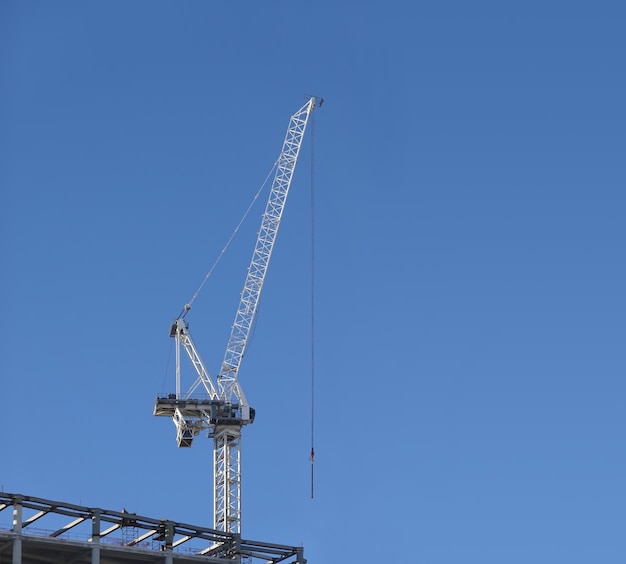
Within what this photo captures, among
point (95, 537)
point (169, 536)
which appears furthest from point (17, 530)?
point (169, 536)

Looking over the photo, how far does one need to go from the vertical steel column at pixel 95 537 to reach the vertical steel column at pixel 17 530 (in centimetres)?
562

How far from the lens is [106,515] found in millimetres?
129750

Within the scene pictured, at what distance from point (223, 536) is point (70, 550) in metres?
14.8

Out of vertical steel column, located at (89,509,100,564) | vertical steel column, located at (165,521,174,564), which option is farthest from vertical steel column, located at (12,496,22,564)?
vertical steel column, located at (165,521,174,564)

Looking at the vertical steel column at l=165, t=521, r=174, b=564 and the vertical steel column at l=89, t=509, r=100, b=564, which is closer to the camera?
the vertical steel column at l=89, t=509, r=100, b=564

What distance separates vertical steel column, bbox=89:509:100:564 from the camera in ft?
415

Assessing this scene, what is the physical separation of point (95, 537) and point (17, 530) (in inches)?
243

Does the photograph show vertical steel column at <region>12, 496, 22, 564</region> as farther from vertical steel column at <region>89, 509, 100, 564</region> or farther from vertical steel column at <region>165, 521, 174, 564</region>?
vertical steel column at <region>165, 521, 174, 564</region>

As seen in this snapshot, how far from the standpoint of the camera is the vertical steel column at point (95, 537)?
126562 millimetres

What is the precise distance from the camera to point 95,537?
128 metres

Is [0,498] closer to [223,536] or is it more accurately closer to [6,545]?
[6,545]

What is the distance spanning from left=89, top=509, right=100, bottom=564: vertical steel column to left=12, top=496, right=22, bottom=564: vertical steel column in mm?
5623

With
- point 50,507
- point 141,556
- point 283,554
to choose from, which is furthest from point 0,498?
point 283,554

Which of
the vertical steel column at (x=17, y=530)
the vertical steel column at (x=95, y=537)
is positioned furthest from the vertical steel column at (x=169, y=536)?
the vertical steel column at (x=17, y=530)
